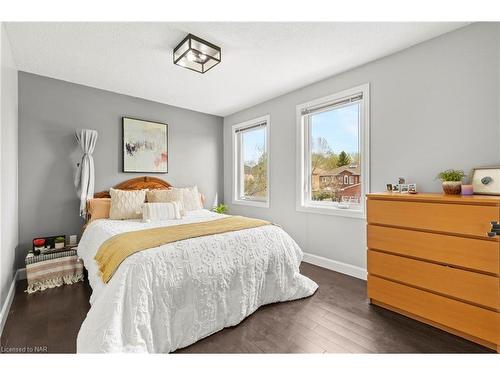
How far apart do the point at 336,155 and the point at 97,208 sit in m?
3.18

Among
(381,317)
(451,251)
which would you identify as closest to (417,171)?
(451,251)

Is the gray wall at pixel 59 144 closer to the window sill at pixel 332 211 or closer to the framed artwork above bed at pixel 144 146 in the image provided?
the framed artwork above bed at pixel 144 146

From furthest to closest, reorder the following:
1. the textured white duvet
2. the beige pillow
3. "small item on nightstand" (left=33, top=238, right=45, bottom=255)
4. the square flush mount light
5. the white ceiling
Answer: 1. the beige pillow
2. "small item on nightstand" (left=33, top=238, right=45, bottom=255)
3. the square flush mount light
4. the white ceiling
5. the textured white duvet

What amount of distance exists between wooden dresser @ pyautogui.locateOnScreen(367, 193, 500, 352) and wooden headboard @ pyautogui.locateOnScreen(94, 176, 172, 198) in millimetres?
3076

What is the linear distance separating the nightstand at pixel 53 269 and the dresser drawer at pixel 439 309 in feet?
10.7

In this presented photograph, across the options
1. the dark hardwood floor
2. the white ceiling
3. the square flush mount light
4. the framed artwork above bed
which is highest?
the white ceiling

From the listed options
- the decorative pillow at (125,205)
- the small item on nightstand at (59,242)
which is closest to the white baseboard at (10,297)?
the small item on nightstand at (59,242)

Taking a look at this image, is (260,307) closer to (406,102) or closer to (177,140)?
(406,102)

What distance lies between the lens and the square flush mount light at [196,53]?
87.0 inches

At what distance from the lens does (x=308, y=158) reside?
3.47 m

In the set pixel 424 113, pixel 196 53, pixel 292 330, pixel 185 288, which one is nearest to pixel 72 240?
pixel 185 288

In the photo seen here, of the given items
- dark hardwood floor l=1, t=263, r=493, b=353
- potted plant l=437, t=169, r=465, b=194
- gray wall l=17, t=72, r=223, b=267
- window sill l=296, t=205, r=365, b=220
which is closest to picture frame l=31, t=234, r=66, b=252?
gray wall l=17, t=72, r=223, b=267

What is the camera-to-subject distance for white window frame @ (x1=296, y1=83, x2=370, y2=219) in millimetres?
2771

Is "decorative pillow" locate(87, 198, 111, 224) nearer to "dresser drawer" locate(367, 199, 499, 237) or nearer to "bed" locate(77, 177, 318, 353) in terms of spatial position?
"bed" locate(77, 177, 318, 353)
